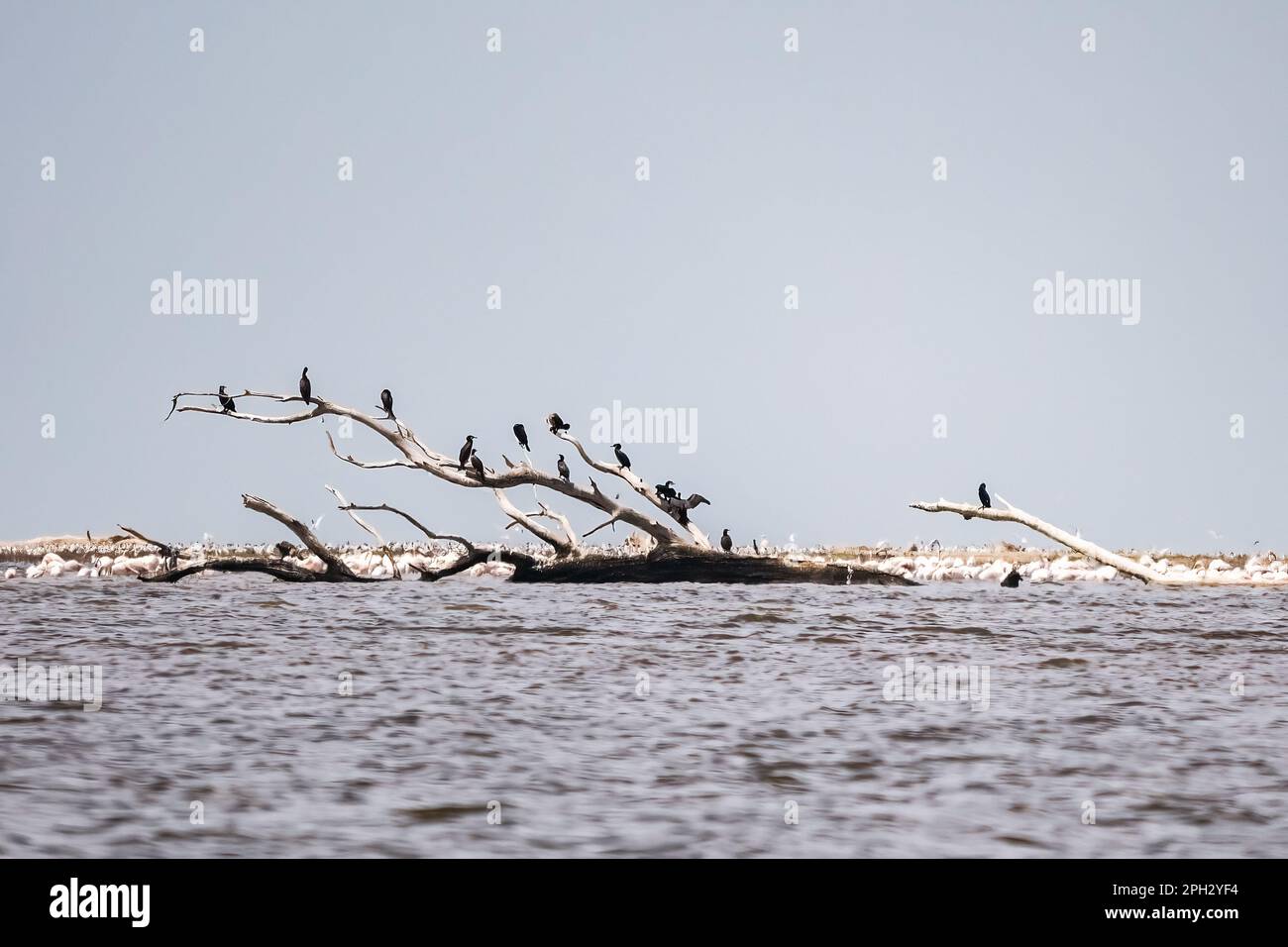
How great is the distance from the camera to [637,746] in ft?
26.1

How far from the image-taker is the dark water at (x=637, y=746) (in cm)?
578

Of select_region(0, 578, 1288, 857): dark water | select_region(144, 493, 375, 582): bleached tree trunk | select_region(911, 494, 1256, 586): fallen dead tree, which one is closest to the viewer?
select_region(0, 578, 1288, 857): dark water

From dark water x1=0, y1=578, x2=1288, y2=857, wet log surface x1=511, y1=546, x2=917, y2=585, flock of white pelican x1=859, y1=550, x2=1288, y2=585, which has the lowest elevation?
flock of white pelican x1=859, y1=550, x2=1288, y2=585

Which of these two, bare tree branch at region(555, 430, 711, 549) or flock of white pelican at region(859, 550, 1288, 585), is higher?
bare tree branch at region(555, 430, 711, 549)

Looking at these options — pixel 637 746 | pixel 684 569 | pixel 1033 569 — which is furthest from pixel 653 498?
pixel 637 746

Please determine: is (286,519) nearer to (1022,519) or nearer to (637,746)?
(1022,519)

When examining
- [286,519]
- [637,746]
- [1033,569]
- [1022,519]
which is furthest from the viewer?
[1033,569]

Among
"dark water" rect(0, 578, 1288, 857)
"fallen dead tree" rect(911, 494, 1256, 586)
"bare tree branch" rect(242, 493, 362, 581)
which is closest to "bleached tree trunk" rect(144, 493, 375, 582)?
"bare tree branch" rect(242, 493, 362, 581)

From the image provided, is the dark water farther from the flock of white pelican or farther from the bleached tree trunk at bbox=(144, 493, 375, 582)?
the flock of white pelican

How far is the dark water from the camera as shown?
578cm

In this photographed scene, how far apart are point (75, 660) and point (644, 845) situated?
350 inches

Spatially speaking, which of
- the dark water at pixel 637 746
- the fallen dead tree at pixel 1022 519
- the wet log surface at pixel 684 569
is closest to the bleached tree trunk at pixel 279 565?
the wet log surface at pixel 684 569
